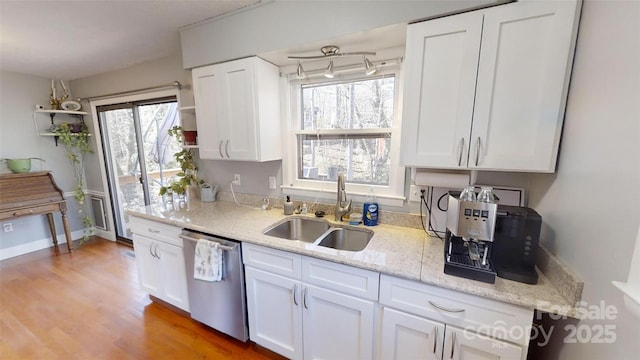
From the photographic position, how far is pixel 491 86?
3.83ft

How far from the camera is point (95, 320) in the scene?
2.10 meters

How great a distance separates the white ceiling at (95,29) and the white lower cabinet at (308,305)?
5.46ft

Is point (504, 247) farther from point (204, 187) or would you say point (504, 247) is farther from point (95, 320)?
point (95, 320)

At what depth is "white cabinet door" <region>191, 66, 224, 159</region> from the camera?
193 centimetres

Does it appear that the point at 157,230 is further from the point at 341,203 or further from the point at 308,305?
the point at 341,203

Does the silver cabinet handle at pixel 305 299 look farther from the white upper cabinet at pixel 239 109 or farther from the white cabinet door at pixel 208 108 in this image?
the white cabinet door at pixel 208 108

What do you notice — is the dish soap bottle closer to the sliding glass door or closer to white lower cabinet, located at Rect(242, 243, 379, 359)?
white lower cabinet, located at Rect(242, 243, 379, 359)

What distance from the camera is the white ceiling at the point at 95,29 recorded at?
1.60 meters

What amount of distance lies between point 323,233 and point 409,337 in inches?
Result: 34.2

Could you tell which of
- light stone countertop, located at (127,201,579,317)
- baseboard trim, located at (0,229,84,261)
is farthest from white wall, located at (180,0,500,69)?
baseboard trim, located at (0,229,84,261)

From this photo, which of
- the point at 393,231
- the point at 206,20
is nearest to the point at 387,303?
the point at 393,231

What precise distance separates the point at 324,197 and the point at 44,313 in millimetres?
2710

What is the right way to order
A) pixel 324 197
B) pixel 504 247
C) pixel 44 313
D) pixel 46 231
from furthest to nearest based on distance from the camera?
pixel 46 231 → pixel 44 313 → pixel 324 197 → pixel 504 247

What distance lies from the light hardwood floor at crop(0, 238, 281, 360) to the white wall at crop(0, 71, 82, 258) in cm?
41
